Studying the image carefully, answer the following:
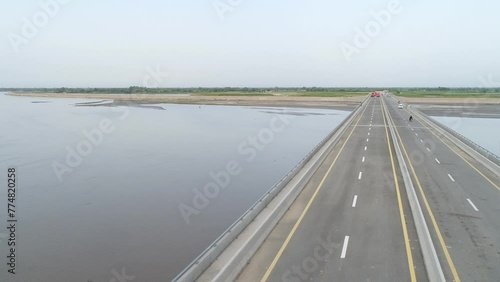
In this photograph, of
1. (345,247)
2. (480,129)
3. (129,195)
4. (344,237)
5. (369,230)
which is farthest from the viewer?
(480,129)

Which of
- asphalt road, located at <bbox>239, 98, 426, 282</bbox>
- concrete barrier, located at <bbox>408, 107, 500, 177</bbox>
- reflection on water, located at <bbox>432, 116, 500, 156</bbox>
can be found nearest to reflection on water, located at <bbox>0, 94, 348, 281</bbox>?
asphalt road, located at <bbox>239, 98, 426, 282</bbox>


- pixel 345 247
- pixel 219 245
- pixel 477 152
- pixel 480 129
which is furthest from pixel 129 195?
pixel 480 129

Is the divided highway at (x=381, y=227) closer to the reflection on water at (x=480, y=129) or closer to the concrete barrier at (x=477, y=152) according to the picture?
the concrete barrier at (x=477, y=152)

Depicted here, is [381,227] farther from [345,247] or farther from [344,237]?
[345,247]

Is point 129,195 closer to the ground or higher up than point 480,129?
higher up

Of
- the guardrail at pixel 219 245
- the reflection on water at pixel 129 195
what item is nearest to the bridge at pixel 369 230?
the guardrail at pixel 219 245

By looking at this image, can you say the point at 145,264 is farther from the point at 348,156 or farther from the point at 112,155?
the point at 112,155

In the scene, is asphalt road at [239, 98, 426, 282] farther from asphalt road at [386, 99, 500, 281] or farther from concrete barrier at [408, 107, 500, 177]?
concrete barrier at [408, 107, 500, 177]
